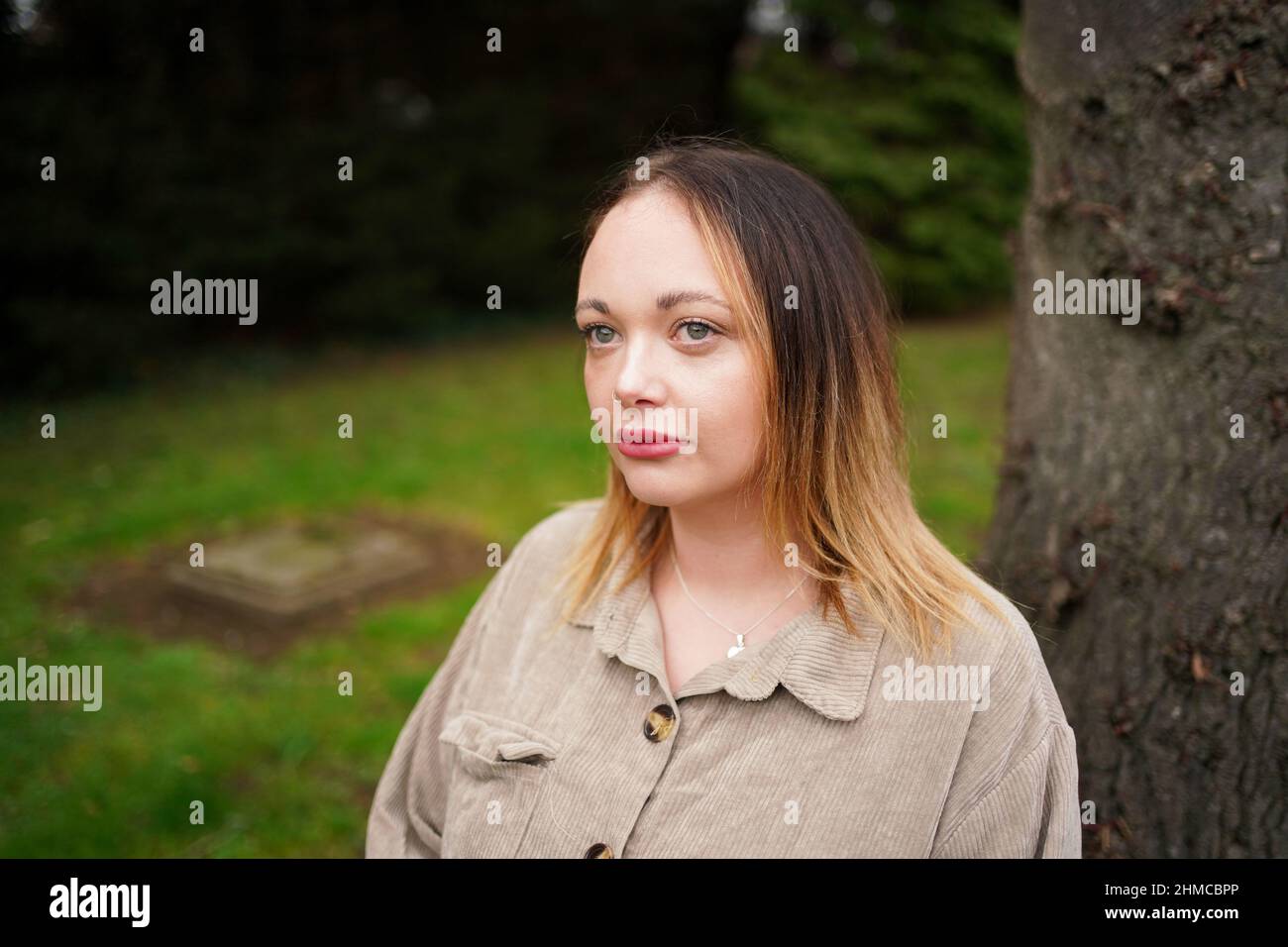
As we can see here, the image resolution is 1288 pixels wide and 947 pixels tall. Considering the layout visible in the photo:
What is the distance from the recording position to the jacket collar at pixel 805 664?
1631 millimetres

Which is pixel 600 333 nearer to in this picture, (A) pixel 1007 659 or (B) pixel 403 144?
(A) pixel 1007 659

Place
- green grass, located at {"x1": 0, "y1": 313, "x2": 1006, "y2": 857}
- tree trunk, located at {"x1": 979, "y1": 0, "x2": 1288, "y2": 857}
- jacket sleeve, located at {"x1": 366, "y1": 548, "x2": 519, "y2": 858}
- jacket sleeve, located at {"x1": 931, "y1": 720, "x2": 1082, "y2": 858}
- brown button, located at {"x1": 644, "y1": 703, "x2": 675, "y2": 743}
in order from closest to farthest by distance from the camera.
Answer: jacket sleeve, located at {"x1": 931, "y1": 720, "x2": 1082, "y2": 858}
brown button, located at {"x1": 644, "y1": 703, "x2": 675, "y2": 743}
tree trunk, located at {"x1": 979, "y1": 0, "x2": 1288, "y2": 857}
jacket sleeve, located at {"x1": 366, "y1": 548, "x2": 519, "y2": 858}
green grass, located at {"x1": 0, "y1": 313, "x2": 1006, "y2": 857}

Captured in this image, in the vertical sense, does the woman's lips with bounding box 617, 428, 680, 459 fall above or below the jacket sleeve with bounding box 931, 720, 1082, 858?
above

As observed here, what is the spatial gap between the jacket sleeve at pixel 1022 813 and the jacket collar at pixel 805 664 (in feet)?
0.81

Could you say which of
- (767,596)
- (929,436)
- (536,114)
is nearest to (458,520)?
(929,436)

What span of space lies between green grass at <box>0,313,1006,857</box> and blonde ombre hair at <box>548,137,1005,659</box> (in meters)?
0.62

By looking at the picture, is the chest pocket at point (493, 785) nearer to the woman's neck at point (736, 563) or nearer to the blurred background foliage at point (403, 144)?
the woman's neck at point (736, 563)

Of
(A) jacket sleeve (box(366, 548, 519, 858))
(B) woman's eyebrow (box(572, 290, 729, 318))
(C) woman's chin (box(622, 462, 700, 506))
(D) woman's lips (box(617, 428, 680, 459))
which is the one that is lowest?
(A) jacket sleeve (box(366, 548, 519, 858))

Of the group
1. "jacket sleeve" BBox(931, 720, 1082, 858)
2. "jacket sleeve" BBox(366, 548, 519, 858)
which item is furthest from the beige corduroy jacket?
"jacket sleeve" BBox(366, 548, 519, 858)

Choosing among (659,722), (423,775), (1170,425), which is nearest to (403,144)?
(423,775)

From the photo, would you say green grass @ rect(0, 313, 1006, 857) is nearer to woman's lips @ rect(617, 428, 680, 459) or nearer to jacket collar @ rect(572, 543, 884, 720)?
jacket collar @ rect(572, 543, 884, 720)

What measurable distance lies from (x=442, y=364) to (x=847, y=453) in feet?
30.5

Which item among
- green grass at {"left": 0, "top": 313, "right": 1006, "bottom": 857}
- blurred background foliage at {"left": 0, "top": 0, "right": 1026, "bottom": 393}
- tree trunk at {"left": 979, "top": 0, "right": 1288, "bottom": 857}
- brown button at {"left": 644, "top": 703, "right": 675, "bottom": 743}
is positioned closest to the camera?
brown button at {"left": 644, "top": 703, "right": 675, "bottom": 743}

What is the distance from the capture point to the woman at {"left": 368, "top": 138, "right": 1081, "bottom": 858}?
5.20 feet
